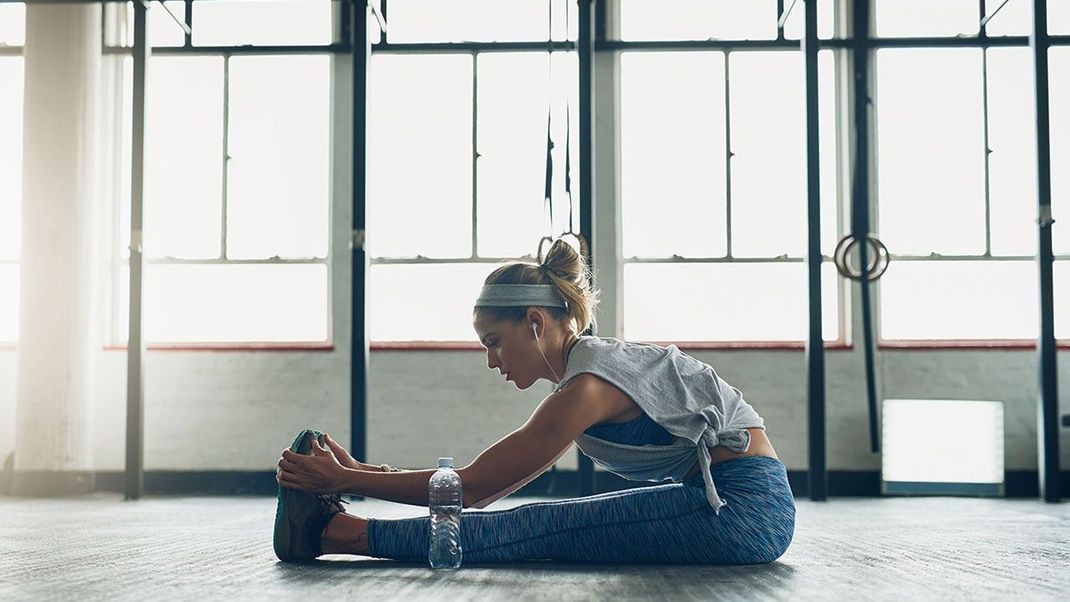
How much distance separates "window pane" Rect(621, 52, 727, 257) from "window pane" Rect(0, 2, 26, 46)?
4002 mm

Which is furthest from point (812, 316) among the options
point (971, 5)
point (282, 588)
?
point (282, 588)

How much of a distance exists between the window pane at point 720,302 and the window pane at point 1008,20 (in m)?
1.90

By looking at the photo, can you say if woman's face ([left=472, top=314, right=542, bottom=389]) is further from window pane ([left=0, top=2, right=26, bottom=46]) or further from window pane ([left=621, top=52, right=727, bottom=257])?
window pane ([left=0, top=2, right=26, bottom=46])

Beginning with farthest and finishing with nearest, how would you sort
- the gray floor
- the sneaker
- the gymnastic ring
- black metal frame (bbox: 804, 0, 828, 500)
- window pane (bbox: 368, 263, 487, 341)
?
window pane (bbox: 368, 263, 487, 341), the gymnastic ring, black metal frame (bbox: 804, 0, 828, 500), the sneaker, the gray floor

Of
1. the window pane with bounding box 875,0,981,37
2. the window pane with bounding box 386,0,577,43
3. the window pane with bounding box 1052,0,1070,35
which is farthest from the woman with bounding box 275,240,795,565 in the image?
the window pane with bounding box 1052,0,1070,35

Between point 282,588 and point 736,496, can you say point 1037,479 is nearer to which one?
point 736,496

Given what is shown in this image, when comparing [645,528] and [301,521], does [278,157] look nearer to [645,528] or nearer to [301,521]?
[301,521]

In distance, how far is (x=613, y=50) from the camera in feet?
23.2

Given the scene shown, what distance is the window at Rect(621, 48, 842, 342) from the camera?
7.05 metres

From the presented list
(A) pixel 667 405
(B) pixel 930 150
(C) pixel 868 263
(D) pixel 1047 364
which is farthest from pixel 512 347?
(B) pixel 930 150

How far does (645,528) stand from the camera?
2621 millimetres

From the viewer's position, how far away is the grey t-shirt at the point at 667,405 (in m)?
2.51

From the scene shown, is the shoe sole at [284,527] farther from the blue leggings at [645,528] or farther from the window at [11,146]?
the window at [11,146]

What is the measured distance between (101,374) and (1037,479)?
576cm
